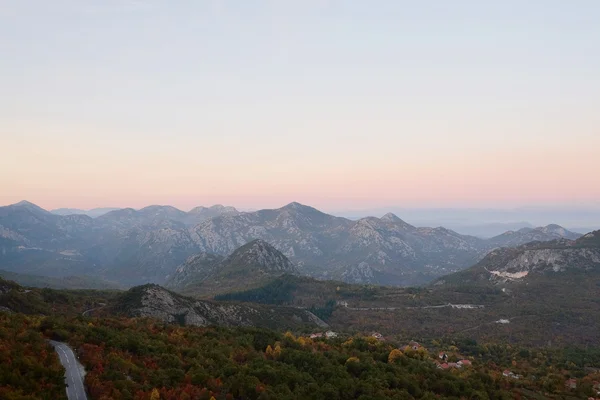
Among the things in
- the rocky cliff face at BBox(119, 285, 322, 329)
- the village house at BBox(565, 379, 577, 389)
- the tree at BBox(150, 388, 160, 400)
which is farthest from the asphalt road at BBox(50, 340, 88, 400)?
the village house at BBox(565, 379, 577, 389)

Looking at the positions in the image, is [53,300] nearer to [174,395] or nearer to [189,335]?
[189,335]

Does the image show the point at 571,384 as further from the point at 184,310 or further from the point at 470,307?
the point at 470,307

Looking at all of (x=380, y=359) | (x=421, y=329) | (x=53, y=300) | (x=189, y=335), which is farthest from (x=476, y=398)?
(x=421, y=329)

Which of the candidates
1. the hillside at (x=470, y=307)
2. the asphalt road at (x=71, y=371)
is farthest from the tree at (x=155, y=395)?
the hillside at (x=470, y=307)

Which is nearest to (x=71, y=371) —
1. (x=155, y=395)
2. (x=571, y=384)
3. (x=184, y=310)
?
(x=155, y=395)

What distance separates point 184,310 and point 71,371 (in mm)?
65021

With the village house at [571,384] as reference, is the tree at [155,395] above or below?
above

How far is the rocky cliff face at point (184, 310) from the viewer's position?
8462 cm

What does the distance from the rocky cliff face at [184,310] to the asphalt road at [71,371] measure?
51.7m

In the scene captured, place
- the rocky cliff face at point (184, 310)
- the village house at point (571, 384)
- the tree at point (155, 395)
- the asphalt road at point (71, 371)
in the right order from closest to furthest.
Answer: the tree at point (155, 395) < the asphalt road at point (71, 371) < the village house at point (571, 384) < the rocky cliff face at point (184, 310)

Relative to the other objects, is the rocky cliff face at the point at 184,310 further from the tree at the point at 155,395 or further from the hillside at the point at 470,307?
the tree at the point at 155,395

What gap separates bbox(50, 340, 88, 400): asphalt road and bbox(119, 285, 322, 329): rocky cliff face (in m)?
51.7

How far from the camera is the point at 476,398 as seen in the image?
36.2m

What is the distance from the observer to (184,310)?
89.9 metres
